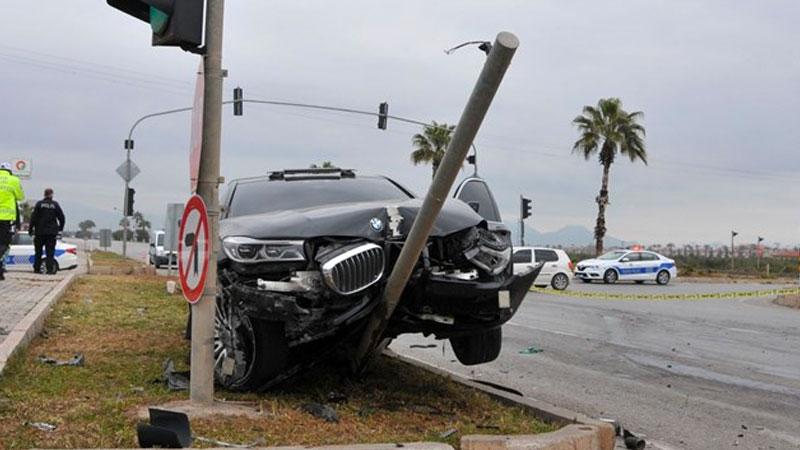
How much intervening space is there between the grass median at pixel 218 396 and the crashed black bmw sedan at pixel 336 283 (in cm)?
40

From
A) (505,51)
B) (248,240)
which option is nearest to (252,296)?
(248,240)

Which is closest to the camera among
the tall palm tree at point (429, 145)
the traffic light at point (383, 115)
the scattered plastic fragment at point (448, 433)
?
the scattered plastic fragment at point (448, 433)

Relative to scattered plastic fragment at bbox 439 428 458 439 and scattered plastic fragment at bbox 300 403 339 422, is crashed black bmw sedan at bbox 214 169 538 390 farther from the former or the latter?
scattered plastic fragment at bbox 439 428 458 439

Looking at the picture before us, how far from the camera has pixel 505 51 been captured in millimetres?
3967

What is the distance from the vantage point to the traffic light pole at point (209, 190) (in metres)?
4.89

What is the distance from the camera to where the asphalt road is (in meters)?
6.43

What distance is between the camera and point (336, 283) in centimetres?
477

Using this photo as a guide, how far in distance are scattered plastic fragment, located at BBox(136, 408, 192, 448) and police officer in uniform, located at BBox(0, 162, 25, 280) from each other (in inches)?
439

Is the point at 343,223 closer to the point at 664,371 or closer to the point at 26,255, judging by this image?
the point at 664,371

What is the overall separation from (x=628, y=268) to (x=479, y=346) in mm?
31175

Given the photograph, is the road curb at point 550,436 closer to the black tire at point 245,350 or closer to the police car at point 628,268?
the black tire at point 245,350

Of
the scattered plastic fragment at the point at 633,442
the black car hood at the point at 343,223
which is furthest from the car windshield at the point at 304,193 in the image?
the scattered plastic fragment at the point at 633,442

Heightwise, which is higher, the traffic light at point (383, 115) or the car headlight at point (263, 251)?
the traffic light at point (383, 115)

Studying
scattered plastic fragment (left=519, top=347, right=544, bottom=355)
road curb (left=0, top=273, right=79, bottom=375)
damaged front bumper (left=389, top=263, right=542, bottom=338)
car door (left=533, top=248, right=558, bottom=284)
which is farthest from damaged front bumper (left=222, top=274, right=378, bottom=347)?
car door (left=533, top=248, right=558, bottom=284)
